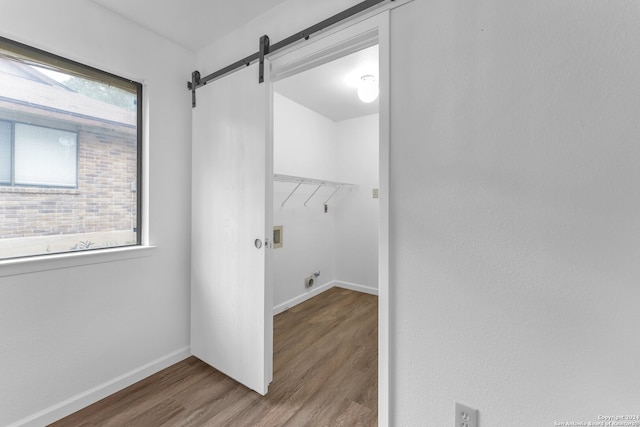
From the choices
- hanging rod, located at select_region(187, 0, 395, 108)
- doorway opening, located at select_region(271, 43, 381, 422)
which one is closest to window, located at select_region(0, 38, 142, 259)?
hanging rod, located at select_region(187, 0, 395, 108)

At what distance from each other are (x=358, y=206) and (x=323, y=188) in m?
0.56

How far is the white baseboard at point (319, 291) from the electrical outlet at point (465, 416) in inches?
86.6

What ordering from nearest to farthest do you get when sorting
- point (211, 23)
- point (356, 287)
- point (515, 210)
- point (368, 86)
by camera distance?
1. point (515, 210)
2. point (211, 23)
3. point (368, 86)
4. point (356, 287)

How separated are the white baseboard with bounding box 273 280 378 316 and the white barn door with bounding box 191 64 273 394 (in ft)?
3.63

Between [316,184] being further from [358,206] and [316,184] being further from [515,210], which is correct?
[515,210]

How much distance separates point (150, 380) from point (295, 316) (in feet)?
4.63

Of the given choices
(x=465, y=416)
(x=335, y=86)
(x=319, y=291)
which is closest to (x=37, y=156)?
(x=335, y=86)

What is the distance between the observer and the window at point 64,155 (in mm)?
1417

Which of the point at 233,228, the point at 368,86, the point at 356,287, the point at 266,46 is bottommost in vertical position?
the point at 356,287

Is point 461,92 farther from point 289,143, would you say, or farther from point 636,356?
point 289,143

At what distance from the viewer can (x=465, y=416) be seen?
106 cm

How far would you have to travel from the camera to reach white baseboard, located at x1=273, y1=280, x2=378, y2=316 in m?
3.06

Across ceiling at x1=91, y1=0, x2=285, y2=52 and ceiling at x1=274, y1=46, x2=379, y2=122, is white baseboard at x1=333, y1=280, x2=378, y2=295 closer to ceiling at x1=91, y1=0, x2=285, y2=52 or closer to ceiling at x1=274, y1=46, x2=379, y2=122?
ceiling at x1=274, y1=46, x2=379, y2=122

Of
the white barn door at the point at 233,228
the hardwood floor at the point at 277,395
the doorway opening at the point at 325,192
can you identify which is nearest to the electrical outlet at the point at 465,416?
the hardwood floor at the point at 277,395
